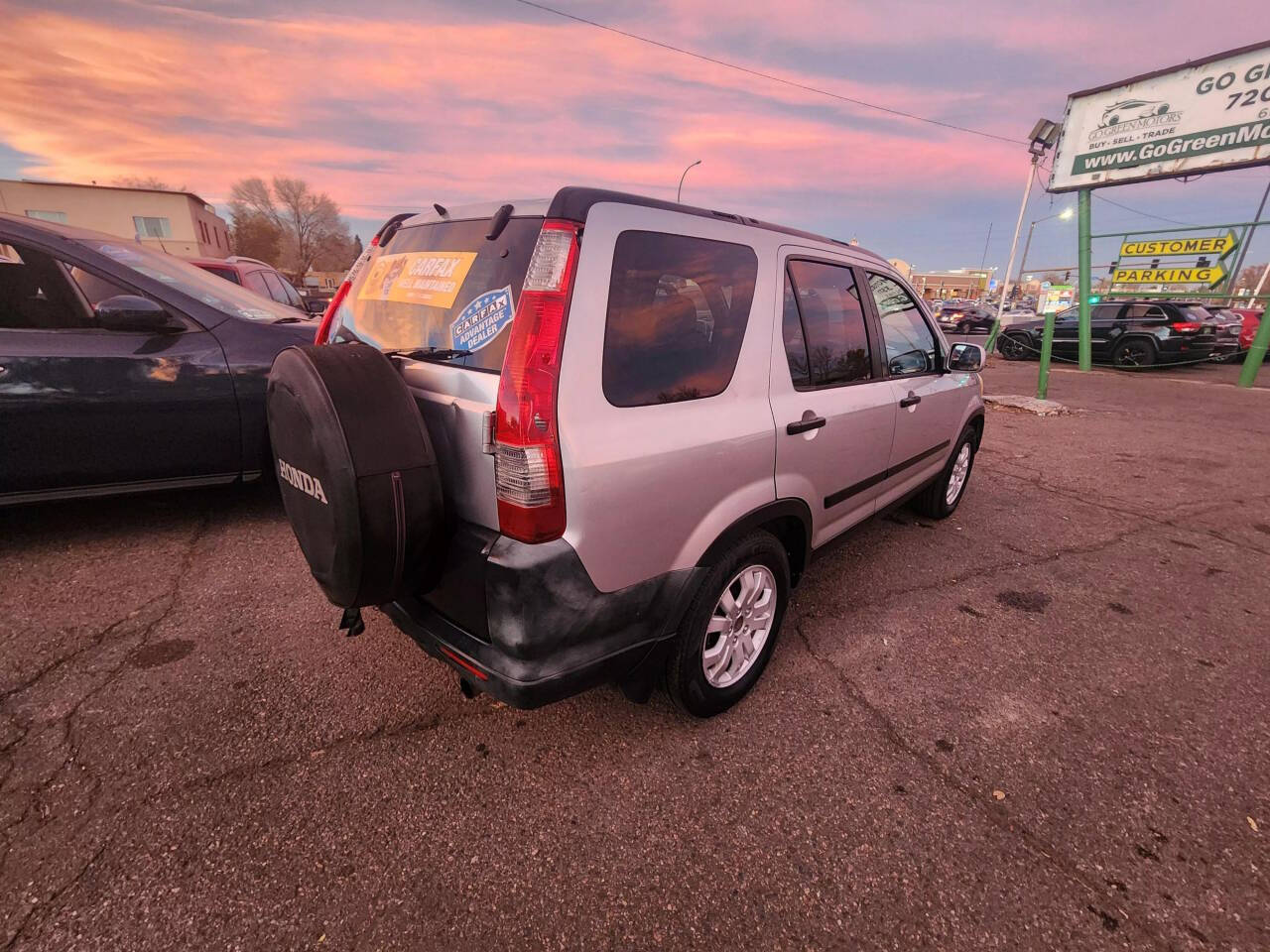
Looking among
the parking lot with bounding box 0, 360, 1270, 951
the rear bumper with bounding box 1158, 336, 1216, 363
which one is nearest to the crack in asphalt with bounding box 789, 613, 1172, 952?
the parking lot with bounding box 0, 360, 1270, 951

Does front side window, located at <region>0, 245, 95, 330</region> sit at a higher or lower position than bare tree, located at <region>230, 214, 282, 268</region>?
lower

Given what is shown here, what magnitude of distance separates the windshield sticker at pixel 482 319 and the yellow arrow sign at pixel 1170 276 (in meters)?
19.8

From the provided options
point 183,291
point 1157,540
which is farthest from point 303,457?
point 1157,540

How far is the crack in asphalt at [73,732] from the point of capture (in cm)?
150

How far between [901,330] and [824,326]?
104 cm

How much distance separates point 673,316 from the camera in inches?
73.7

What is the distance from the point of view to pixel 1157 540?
4.16 m

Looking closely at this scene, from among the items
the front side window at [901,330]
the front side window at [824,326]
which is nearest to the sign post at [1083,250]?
the front side window at [901,330]

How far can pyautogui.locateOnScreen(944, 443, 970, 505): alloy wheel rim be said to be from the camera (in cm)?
432

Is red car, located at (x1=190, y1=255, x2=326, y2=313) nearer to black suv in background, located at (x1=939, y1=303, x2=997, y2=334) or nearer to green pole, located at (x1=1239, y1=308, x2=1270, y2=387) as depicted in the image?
green pole, located at (x1=1239, y1=308, x2=1270, y2=387)

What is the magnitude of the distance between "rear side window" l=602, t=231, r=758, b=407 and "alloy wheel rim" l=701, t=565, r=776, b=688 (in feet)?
2.62

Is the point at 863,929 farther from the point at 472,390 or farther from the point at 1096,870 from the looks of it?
the point at 472,390

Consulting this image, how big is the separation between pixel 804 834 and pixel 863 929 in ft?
0.94

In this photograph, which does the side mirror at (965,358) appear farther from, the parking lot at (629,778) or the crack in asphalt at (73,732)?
the crack in asphalt at (73,732)
